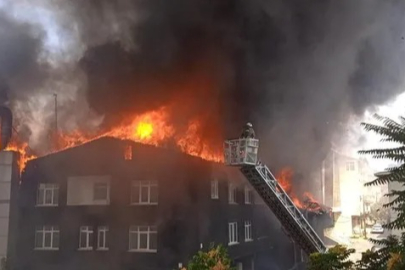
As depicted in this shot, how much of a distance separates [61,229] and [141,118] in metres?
6.32

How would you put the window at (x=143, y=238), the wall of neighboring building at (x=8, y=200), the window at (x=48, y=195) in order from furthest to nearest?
the window at (x=48, y=195), the wall of neighboring building at (x=8, y=200), the window at (x=143, y=238)

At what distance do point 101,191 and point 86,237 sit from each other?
7.05ft

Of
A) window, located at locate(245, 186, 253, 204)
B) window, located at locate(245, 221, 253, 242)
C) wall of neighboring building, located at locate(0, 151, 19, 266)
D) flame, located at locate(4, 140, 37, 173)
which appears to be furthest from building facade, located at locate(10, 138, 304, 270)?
window, located at locate(245, 186, 253, 204)

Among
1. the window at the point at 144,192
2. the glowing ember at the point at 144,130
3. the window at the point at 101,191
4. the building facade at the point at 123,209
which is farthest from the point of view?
the glowing ember at the point at 144,130

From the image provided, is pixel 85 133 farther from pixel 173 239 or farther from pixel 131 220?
pixel 173 239

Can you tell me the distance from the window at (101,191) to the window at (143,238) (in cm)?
195

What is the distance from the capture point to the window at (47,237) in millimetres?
19903

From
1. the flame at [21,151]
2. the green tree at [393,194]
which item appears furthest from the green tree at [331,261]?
the flame at [21,151]

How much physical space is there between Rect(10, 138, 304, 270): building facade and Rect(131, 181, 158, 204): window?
0.14 feet

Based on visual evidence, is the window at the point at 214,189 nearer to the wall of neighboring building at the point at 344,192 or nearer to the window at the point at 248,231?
the window at the point at 248,231

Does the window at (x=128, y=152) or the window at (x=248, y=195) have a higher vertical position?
the window at (x=128, y=152)

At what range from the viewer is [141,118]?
70.3 feet

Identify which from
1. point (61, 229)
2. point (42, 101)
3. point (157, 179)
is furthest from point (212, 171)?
point (42, 101)

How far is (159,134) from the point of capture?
69.2 ft
